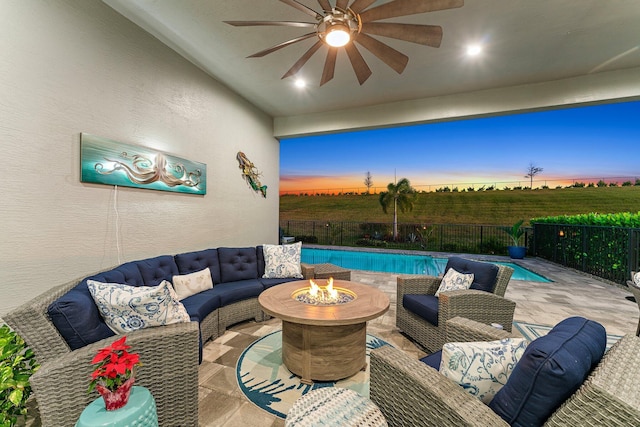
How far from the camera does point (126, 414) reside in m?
1.14

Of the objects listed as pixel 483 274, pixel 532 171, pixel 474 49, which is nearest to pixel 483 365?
pixel 483 274

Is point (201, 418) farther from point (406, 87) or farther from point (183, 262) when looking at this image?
point (406, 87)

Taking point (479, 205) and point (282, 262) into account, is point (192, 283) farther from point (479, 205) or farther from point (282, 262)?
point (479, 205)

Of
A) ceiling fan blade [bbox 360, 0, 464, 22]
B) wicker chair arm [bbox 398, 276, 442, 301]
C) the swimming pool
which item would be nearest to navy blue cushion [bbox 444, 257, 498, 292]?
wicker chair arm [bbox 398, 276, 442, 301]

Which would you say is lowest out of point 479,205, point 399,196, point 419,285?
point 419,285

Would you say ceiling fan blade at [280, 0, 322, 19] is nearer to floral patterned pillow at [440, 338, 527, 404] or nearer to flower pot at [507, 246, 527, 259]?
floral patterned pillow at [440, 338, 527, 404]

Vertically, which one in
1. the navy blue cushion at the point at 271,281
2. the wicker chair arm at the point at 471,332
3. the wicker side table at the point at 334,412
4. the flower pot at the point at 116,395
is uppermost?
the wicker chair arm at the point at 471,332

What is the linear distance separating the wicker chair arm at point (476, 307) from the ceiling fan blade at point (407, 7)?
7.28 feet

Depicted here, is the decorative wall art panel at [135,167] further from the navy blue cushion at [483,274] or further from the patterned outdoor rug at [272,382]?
the navy blue cushion at [483,274]

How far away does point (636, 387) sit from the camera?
742 mm

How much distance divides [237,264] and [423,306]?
2.40 metres

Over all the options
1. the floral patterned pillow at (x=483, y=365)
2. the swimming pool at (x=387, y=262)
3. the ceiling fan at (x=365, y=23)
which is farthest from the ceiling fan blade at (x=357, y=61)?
the swimming pool at (x=387, y=262)

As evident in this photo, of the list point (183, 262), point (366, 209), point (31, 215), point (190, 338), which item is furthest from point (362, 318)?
point (366, 209)

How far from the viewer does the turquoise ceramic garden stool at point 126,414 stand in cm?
110
